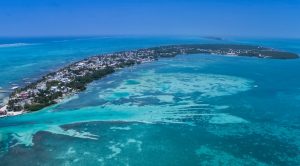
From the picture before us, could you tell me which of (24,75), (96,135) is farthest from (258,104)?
(24,75)

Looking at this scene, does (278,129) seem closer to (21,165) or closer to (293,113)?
(293,113)

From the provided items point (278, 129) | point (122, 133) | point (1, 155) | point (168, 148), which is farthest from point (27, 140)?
point (278, 129)

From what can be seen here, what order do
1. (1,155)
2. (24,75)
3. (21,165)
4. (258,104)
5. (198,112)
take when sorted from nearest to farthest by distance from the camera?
(21,165), (1,155), (198,112), (258,104), (24,75)

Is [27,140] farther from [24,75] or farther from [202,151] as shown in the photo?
[24,75]

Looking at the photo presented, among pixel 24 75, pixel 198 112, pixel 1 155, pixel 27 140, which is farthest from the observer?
pixel 24 75

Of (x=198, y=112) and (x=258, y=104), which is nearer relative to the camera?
(x=198, y=112)

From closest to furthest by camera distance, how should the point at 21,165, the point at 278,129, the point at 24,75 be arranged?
1. the point at 21,165
2. the point at 278,129
3. the point at 24,75

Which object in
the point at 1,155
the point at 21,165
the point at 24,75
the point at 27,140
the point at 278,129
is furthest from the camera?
the point at 24,75

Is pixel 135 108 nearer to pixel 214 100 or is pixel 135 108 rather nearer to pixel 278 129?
pixel 214 100

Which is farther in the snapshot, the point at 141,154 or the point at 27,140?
the point at 27,140
